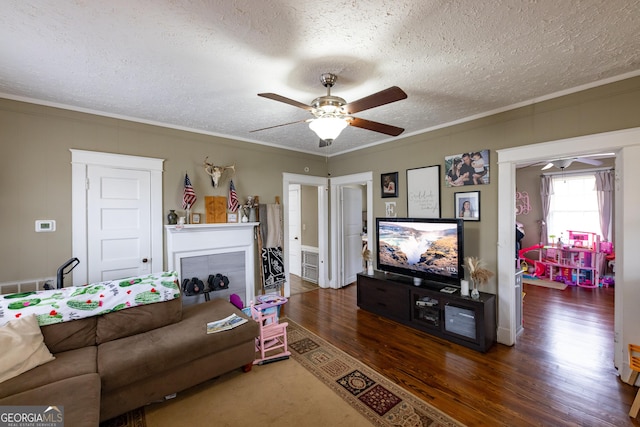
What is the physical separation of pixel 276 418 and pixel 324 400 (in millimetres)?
401

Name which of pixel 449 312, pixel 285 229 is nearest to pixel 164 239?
pixel 285 229

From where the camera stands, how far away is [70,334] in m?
2.19

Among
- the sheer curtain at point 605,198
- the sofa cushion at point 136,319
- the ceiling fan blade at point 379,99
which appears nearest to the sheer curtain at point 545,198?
the sheer curtain at point 605,198

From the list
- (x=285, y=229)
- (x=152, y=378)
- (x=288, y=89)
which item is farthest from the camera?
(x=285, y=229)

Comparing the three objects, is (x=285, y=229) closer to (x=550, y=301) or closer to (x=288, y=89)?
(x=288, y=89)

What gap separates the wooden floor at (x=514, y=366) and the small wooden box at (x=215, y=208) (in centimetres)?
175

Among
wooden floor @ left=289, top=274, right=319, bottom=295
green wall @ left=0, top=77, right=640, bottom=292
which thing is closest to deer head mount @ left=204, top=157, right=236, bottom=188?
green wall @ left=0, top=77, right=640, bottom=292

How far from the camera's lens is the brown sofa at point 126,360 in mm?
1617

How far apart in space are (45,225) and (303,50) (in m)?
3.17

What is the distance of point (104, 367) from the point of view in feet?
6.17

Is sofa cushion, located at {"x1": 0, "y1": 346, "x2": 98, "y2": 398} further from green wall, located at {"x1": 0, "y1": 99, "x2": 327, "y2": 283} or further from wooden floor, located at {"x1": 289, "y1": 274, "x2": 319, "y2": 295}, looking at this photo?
wooden floor, located at {"x1": 289, "y1": 274, "x2": 319, "y2": 295}

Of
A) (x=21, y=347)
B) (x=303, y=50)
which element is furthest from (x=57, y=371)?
(x=303, y=50)

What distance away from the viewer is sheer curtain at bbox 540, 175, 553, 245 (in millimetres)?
6026

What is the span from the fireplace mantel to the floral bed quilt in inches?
31.0
